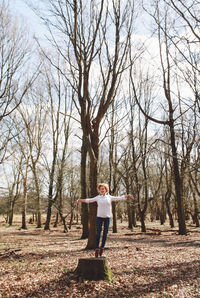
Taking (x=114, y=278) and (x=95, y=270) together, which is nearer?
(x=95, y=270)

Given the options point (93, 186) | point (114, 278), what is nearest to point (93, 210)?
point (93, 186)

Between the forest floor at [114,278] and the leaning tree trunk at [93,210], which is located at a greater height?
the leaning tree trunk at [93,210]

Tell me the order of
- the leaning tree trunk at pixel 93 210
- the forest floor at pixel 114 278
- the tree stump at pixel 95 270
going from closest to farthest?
the forest floor at pixel 114 278 → the tree stump at pixel 95 270 → the leaning tree trunk at pixel 93 210

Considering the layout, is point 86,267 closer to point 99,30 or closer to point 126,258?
point 126,258

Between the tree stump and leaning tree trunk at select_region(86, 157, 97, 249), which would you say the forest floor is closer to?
the tree stump

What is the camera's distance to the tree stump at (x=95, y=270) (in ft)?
14.9

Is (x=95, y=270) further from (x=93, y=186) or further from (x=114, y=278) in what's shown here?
(x=93, y=186)

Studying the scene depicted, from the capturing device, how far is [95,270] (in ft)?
14.9

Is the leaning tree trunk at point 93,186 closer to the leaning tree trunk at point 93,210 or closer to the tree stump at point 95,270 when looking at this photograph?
the leaning tree trunk at point 93,210

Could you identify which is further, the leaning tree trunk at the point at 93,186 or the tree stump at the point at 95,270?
the leaning tree trunk at the point at 93,186

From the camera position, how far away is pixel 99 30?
28.9ft

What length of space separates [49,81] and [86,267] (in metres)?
18.1

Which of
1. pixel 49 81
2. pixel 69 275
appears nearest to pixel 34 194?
pixel 49 81

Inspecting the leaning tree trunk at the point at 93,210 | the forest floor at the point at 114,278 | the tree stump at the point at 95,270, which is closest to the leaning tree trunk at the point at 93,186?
the leaning tree trunk at the point at 93,210
